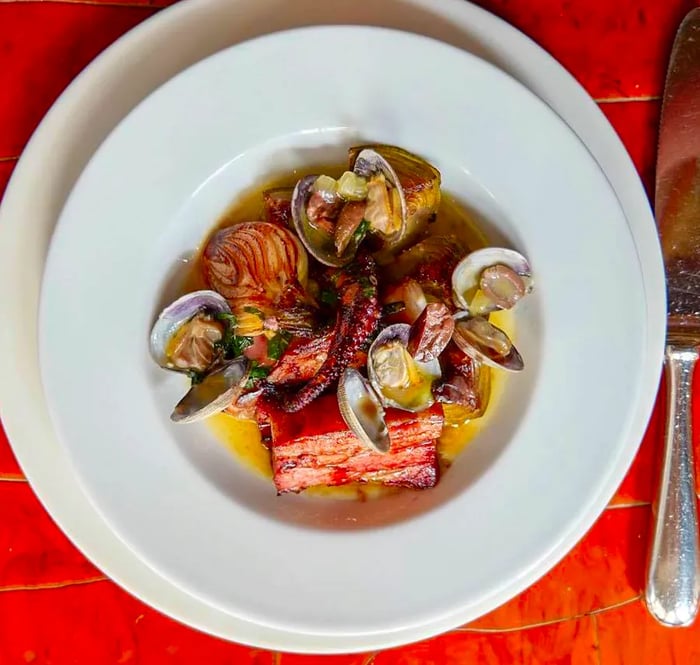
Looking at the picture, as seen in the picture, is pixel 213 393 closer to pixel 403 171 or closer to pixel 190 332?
pixel 190 332

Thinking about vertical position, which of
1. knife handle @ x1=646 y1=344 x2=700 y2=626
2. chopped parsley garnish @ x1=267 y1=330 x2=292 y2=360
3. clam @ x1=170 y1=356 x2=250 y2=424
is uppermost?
chopped parsley garnish @ x1=267 y1=330 x2=292 y2=360

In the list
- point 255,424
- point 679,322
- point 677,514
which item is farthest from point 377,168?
point 677,514

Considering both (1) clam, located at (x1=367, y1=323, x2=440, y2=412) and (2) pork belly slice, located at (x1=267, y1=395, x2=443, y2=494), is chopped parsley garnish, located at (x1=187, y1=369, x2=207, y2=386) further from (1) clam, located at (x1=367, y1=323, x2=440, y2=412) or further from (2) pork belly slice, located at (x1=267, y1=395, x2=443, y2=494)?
(1) clam, located at (x1=367, y1=323, x2=440, y2=412)

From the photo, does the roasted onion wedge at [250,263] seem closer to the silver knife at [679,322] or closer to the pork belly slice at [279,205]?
the pork belly slice at [279,205]

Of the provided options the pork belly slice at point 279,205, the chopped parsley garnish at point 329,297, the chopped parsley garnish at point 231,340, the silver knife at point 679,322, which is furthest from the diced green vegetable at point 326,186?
the silver knife at point 679,322

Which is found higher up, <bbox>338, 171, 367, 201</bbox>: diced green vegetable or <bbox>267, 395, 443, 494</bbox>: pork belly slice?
<bbox>338, 171, 367, 201</bbox>: diced green vegetable

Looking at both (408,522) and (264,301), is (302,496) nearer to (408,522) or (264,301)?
(408,522)

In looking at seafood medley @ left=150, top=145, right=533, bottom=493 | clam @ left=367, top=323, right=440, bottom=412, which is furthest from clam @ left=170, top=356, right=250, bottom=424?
clam @ left=367, top=323, right=440, bottom=412
